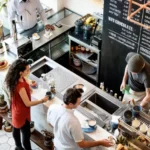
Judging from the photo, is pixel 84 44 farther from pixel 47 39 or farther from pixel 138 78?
pixel 138 78

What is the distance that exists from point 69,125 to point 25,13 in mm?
2805

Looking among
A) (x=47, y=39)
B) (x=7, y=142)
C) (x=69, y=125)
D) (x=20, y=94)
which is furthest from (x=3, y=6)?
(x=69, y=125)

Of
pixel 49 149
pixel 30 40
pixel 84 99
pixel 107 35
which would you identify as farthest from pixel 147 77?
pixel 30 40

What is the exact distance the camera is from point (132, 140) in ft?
12.4

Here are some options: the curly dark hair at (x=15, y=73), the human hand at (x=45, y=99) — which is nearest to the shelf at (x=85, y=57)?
the human hand at (x=45, y=99)

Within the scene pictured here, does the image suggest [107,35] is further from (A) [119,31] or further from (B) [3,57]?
(B) [3,57]

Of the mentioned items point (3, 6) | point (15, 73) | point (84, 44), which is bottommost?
point (84, 44)

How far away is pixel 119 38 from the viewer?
5.34 meters

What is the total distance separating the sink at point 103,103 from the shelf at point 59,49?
1.67 m

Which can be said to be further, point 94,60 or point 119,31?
point 94,60

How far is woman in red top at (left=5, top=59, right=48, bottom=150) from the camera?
157 inches

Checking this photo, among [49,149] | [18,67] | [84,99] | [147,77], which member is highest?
[18,67]

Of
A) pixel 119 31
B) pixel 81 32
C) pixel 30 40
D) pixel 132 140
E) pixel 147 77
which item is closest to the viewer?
pixel 132 140

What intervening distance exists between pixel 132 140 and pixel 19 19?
3.07 meters
